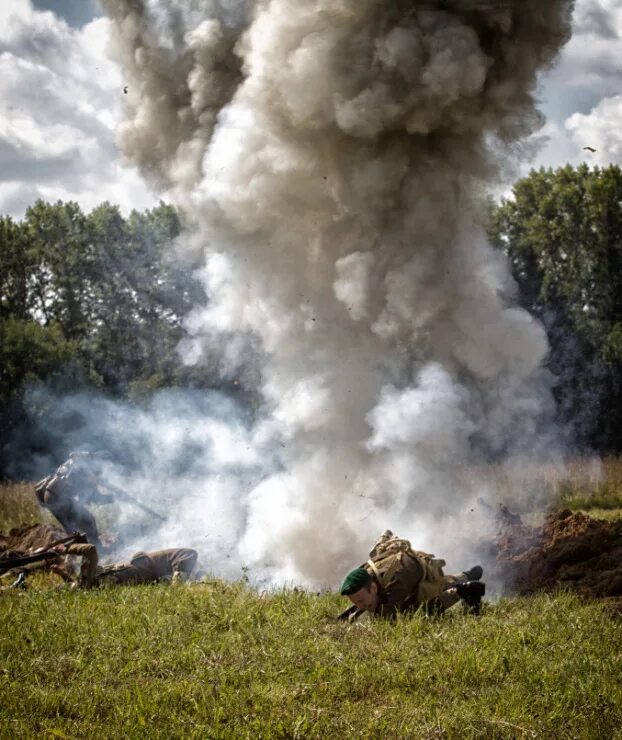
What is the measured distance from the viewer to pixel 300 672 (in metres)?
6.07

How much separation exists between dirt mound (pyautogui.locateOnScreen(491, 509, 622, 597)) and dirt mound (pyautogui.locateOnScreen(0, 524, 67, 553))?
19.1 feet

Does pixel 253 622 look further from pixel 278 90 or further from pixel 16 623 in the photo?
pixel 278 90

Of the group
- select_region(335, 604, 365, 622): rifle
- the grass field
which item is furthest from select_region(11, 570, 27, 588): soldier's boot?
select_region(335, 604, 365, 622): rifle

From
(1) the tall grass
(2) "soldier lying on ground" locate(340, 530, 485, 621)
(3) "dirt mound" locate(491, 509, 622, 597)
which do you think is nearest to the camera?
(2) "soldier lying on ground" locate(340, 530, 485, 621)

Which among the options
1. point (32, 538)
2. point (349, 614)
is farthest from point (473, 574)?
point (32, 538)

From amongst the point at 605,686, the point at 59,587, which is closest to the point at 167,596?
the point at 59,587

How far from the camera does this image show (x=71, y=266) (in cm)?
3359

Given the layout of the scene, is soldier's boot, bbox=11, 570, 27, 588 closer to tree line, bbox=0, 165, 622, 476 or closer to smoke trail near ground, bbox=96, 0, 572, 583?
smoke trail near ground, bbox=96, 0, 572, 583

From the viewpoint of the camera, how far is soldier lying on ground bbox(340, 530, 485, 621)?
7.59 m

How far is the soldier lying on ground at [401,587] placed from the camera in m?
7.59

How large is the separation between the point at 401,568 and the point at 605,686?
2.43 meters

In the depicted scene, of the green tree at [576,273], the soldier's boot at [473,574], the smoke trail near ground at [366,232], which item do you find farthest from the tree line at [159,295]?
the soldier's boot at [473,574]

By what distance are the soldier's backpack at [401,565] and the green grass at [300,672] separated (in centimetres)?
33

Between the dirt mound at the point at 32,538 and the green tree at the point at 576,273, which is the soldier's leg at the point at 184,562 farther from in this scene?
the green tree at the point at 576,273
